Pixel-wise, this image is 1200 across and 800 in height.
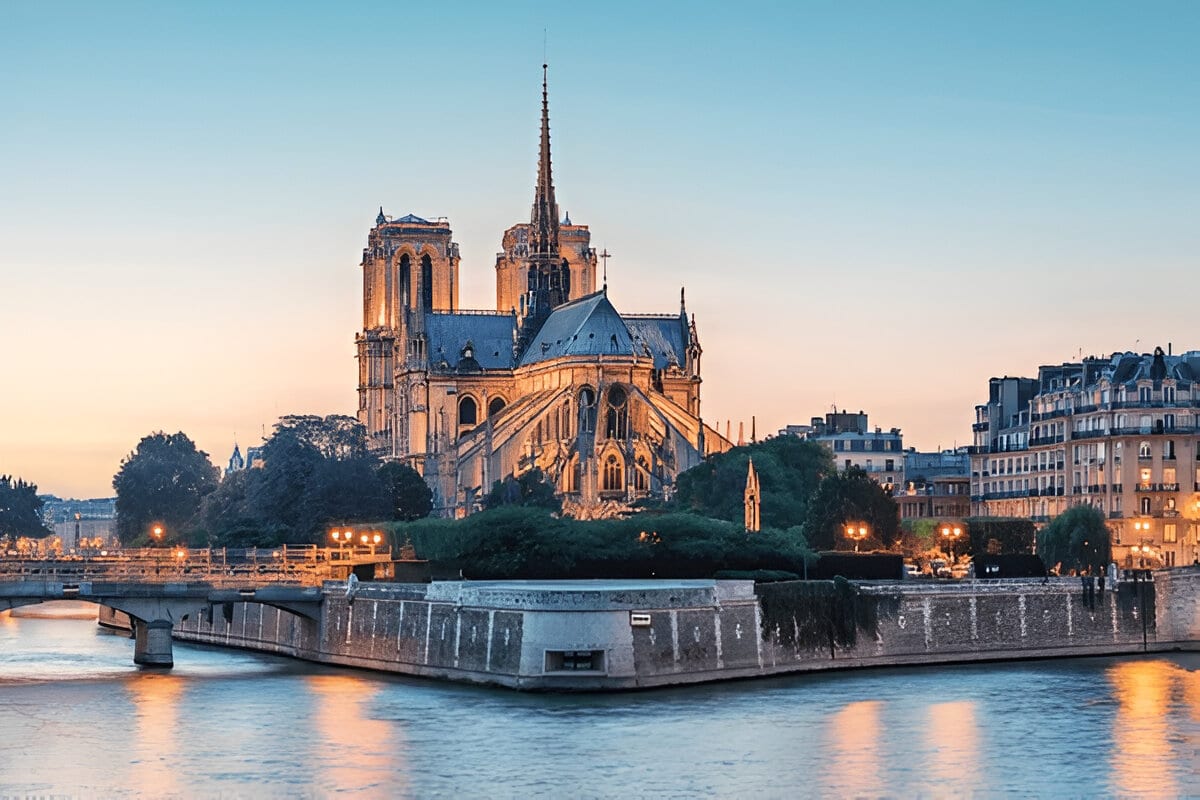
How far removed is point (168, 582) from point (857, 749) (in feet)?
94.3

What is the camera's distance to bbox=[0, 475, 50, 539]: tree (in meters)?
166

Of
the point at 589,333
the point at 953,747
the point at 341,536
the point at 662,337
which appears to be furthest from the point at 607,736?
the point at 662,337

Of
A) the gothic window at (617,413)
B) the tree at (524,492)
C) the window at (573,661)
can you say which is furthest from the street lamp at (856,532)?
the gothic window at (617,413)

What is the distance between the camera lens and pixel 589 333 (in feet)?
421

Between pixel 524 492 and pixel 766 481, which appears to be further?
pixel 524 492

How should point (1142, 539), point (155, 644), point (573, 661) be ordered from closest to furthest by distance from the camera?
1. point (573, 661)
2. point (155, 644)
3. point (1142, 539)

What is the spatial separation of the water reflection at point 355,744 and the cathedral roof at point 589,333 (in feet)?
225

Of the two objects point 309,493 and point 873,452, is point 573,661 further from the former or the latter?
point 873,452

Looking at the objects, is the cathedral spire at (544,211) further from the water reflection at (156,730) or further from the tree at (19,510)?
the water reflection at (156,730)

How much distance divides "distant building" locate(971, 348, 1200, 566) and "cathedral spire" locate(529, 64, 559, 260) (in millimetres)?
49092

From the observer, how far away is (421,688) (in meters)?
58.6

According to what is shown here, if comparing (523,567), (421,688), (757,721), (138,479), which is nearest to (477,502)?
(138,479)

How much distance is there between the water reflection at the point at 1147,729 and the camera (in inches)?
1730

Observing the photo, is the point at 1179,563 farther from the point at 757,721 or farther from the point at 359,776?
the point at 359,776
